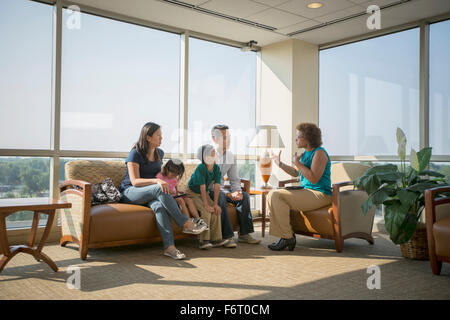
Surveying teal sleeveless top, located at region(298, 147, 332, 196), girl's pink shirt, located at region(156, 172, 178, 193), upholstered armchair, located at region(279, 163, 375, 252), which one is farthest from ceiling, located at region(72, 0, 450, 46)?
upholstered armchair, located at region(279, 163, 375, 252)

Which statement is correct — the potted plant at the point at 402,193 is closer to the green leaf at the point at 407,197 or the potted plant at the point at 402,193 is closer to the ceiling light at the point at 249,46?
the green leaf at the point at 407,197

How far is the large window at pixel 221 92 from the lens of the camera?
18.6 ft

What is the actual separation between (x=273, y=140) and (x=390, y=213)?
2023 mm

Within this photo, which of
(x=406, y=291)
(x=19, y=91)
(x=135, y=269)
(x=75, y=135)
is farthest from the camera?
(x=75, y=135)

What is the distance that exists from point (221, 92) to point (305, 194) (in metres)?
2.56

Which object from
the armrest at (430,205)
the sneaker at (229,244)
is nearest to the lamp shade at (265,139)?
the sneaker at (229,244)

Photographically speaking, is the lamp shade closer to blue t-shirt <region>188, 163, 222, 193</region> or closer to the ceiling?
blue t-shirt <region>188, 163, 222, 193</region>

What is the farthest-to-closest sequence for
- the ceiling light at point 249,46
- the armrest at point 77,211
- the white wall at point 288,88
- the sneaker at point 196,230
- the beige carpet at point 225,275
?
1. the ceiling light at point 249,46
2. the white wall at point 288,88
3. the sneaker at point 196,230
4. the armrest at point 77,211
5. the beige carpet at point 225,275

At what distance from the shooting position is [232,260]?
3516 millimetres

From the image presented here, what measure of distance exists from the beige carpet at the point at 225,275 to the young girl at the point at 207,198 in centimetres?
13

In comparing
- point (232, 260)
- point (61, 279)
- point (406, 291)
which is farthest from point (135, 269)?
point (406, 291)

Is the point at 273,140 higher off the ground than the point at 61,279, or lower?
higher
